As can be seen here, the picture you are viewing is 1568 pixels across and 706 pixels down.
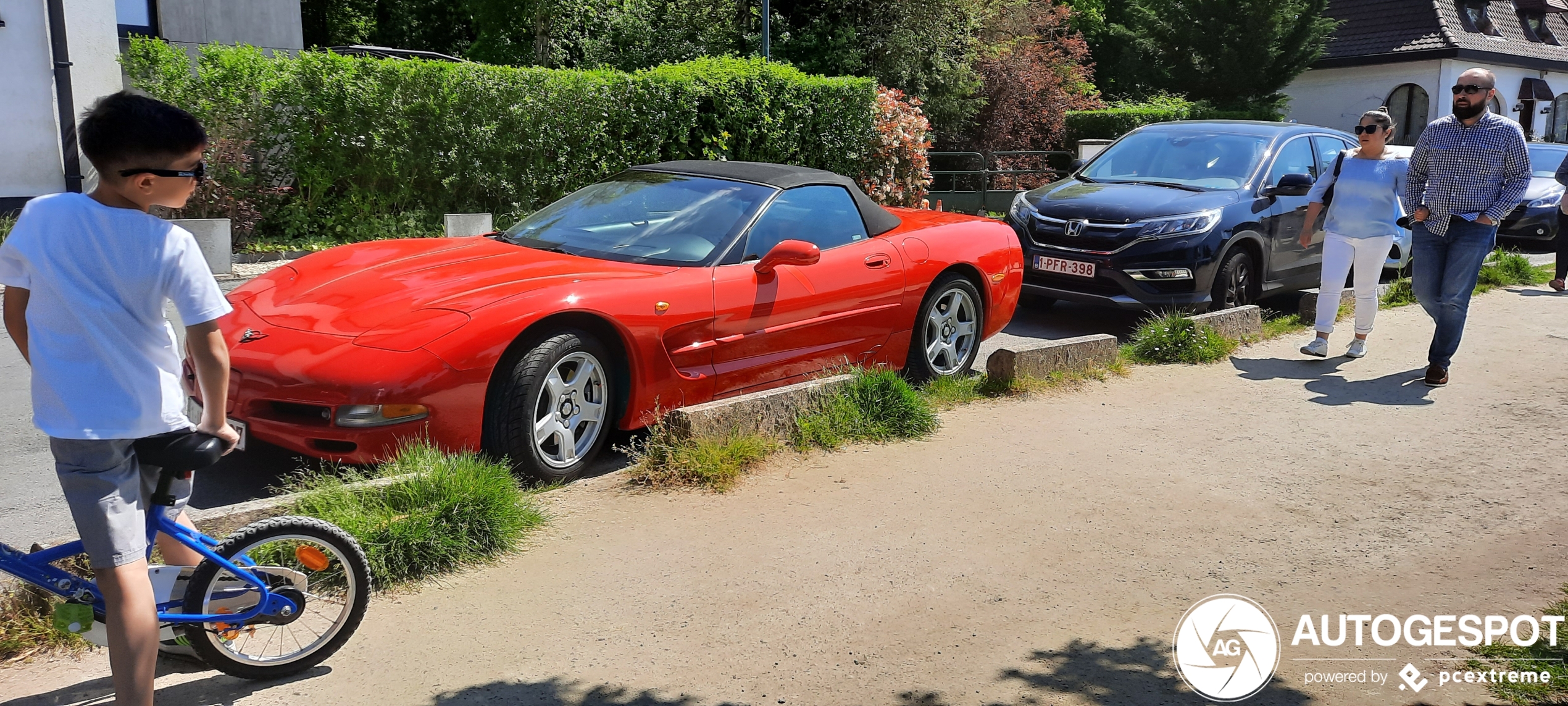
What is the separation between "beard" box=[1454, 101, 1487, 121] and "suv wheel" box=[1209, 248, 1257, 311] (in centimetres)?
214

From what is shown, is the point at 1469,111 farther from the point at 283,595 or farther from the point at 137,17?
the point at 137,17

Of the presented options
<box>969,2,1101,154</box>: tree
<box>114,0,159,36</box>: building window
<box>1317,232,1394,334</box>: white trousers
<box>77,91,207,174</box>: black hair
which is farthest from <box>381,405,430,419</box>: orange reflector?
<box>969,2,1101,154</box>: tree

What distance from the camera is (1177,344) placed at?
8.06m

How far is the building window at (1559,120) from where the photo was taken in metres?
41.2

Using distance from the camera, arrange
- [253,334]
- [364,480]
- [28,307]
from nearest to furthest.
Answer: [28,307]
[364,480]
[253,334]

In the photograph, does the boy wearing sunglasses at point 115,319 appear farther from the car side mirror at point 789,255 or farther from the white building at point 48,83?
the white building at point 48,83

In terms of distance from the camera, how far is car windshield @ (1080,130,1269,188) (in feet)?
32.0

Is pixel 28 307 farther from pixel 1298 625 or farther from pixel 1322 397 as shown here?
pixel 1322 397

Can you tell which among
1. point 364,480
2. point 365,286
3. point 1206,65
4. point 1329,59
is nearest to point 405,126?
point 365,286

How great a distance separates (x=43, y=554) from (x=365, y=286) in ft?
7.38

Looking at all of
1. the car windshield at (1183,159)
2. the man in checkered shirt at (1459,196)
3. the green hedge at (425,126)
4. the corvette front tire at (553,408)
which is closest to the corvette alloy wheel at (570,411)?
the corvette front tire at (553,408)

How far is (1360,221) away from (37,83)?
13017 mm

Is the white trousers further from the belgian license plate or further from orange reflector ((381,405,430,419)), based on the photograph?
orange reflector ((381,405,430,419))

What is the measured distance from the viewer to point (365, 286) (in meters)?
5.13
